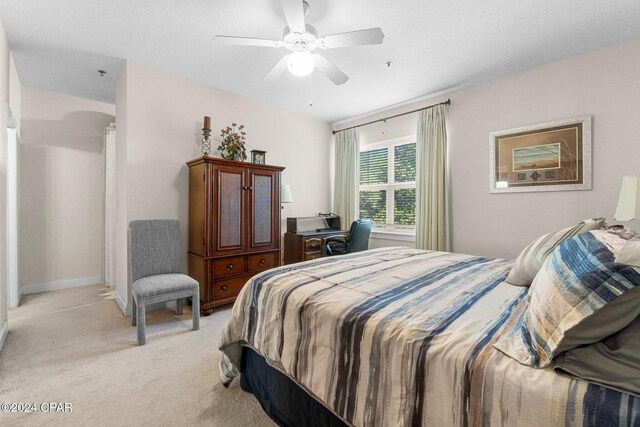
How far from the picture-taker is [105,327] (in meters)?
2.63

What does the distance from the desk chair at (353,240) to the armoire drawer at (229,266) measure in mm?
1211

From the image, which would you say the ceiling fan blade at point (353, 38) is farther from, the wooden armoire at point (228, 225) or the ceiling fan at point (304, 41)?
the wooden armoire at point (228, 225)

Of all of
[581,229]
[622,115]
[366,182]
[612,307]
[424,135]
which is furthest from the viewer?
[366,182]

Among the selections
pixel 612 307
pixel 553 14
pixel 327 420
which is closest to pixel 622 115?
pixel 553 14

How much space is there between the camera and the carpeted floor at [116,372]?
1.53 meters

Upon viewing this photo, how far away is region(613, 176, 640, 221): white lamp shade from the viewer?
6.68 feet

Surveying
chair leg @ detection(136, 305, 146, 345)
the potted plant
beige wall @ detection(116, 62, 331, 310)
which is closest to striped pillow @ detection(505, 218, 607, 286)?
chair leg @ detection(136, 305, 146, 345)

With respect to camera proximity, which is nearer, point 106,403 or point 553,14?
point 106,403

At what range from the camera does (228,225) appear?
10.3ft

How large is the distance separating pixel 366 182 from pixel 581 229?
128 inches

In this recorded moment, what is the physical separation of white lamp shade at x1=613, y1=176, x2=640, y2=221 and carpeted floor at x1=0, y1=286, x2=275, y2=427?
2783 millimetres

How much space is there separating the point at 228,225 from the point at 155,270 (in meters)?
0.82

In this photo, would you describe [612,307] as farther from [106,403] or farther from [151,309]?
[151,309]

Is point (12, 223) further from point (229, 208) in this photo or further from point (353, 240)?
point (353, 240)
